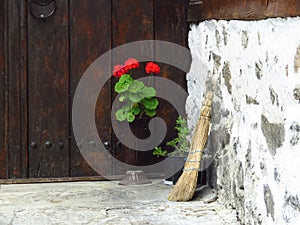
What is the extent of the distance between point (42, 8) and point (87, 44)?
0.32 m

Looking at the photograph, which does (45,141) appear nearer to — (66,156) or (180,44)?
(66,156)

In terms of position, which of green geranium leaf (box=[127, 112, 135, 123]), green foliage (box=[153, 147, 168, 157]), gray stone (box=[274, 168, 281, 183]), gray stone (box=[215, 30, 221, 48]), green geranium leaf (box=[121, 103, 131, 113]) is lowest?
gray stone (box=[274, 168, 281, 183])

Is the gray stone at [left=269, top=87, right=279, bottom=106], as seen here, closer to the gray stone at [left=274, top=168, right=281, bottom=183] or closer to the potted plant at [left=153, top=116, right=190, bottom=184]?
the gray stone at [left=274, top=168, right=281, bottom=183]

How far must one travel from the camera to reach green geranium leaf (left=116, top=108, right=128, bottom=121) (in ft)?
13.3

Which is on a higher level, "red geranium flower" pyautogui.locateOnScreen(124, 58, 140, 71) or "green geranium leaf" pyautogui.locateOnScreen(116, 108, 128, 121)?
"red geranium flower" pyautogui.locateOnScreen(124, 58, 140, 71)

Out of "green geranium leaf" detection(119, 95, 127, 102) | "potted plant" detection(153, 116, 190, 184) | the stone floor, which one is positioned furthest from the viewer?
"green geranium leaf" detection(119, 95, 127, 102)

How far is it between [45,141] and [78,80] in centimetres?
40

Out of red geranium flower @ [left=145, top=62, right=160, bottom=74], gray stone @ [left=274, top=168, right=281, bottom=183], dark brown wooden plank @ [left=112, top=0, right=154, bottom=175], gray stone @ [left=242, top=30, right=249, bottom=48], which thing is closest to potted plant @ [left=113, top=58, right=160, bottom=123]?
red geranium flower @ [left=145, top=62, right=160, bottom=74]

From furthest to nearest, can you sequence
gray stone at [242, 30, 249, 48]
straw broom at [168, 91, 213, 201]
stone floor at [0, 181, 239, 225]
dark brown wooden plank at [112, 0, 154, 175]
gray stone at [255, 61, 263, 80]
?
1. dark brown wooden plank at [112, 0, 154, 175]
2. straw broom at [168, 91, 213, 201]
3. stone floor at [0, 181, 239, 225]
4. gray stone at [242, 30, 249, 48]
5. gray stone at [255, 61, 263, 80]

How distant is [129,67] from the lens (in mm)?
4008

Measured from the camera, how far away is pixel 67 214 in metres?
3.35

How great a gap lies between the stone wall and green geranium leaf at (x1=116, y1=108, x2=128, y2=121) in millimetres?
385

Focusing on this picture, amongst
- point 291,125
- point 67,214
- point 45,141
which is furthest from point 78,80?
point 291,125

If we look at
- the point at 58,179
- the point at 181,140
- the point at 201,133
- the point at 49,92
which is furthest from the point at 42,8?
the point at 201,133
